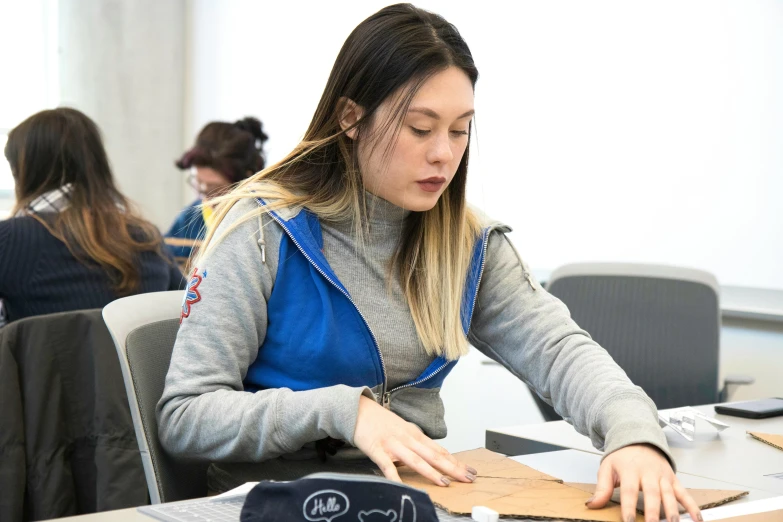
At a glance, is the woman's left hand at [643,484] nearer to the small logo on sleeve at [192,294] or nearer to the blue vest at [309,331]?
the blue vest at [309,331]

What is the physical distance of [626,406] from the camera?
116 centimetres

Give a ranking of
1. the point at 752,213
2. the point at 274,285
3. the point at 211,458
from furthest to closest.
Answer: the point at 752,213 → the point at 274,285 → the point at 211,458

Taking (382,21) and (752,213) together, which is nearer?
(382,21)

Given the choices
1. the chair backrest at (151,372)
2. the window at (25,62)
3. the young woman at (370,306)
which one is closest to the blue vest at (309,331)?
the young woman at (370,306)

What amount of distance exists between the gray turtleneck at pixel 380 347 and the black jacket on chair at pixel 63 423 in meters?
0.53

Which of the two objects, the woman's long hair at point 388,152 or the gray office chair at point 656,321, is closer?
the woman's long hair at point 388,152

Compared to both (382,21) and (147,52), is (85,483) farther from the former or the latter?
(147,52)

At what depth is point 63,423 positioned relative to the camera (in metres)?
1.66

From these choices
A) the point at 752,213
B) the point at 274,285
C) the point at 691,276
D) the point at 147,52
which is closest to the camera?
the point at 274,285

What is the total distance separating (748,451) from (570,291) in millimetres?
1097

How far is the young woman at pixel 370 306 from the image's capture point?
1089 mm

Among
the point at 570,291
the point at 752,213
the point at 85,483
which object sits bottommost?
the point at 85,483

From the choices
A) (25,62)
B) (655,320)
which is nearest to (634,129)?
(655,320)

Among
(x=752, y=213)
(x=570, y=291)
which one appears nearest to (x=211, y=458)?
(x=570, y=291)
